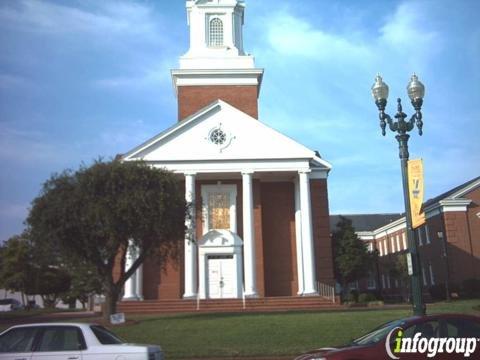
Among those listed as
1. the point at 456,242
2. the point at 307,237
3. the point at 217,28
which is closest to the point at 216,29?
the point at 217,28

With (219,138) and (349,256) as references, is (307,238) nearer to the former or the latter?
(219,138)

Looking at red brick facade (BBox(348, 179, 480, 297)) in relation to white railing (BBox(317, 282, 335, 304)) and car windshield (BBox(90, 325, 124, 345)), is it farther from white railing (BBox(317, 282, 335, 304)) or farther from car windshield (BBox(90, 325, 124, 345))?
car windshield (BBox(90, 325, 124, 345))

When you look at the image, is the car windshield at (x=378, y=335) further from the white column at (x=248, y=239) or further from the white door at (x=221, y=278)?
the white door at (x=221, y=278)

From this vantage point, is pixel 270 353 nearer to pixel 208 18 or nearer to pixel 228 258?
pixel 228 258

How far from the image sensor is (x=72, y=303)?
253ft

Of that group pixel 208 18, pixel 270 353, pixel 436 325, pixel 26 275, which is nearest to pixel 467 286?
pixel 208 18

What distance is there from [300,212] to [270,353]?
21.9 meters

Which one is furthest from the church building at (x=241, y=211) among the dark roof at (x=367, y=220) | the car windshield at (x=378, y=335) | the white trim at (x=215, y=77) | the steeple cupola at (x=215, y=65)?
the dark roof at (x=367, y=220)

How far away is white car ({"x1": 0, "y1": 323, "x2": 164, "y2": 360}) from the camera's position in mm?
10062

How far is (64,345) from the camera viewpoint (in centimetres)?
1028

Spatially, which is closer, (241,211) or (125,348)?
(125,348)

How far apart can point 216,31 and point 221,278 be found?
1952 cm

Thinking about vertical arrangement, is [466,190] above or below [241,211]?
above

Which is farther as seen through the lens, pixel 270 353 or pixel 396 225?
pixel 396 225
